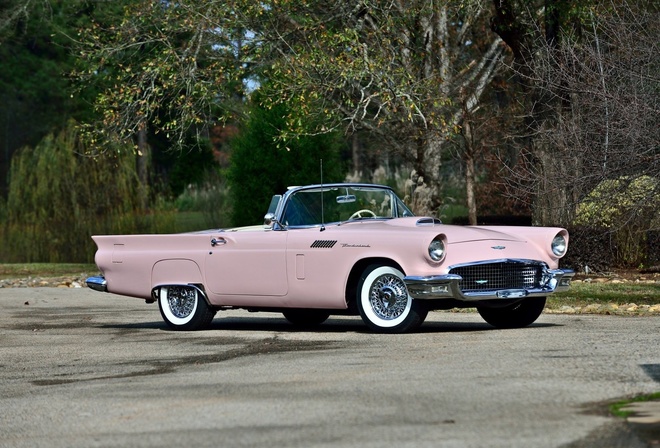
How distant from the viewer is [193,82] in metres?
22.2

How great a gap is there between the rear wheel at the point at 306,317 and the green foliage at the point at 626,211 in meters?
4.58

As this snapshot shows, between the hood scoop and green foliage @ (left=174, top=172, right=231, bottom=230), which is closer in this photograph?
the hood scoop

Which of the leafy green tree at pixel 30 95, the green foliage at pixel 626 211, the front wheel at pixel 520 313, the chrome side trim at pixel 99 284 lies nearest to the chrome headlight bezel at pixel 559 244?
the front wheel at pixel 520 313

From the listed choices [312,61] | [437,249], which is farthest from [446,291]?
[312,61]

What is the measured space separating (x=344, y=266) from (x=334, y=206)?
1.20 m

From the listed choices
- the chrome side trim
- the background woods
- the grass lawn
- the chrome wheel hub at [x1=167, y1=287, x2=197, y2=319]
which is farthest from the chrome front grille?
the grass lawn

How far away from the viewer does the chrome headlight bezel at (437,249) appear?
37.6 feet

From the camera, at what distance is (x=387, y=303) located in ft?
→ 38.9

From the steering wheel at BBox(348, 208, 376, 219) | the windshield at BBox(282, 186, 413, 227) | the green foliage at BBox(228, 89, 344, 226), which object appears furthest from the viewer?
the green foliage at BBox(228, 89, 344, 226)

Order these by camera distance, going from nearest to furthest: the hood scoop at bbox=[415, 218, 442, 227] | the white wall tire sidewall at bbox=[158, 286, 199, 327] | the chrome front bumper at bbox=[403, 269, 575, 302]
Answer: the chrome front bumper at bbox=[403, 269, 575, 302] → the hood scoop at bbox=[415, 218, 442, 227] → the white wall tire sidewall at bbox=[158, 286, 199, 327]

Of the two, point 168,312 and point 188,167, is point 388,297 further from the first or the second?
point 188,167

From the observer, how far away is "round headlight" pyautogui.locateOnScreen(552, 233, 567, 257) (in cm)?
1245

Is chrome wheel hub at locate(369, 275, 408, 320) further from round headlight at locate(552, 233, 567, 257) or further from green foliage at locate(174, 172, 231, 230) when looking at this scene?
green foliage at locate(174, 172, 231, 230)

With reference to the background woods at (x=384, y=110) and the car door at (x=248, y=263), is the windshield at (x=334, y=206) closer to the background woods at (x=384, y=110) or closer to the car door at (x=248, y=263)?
the car door at (x=248, y=263)
